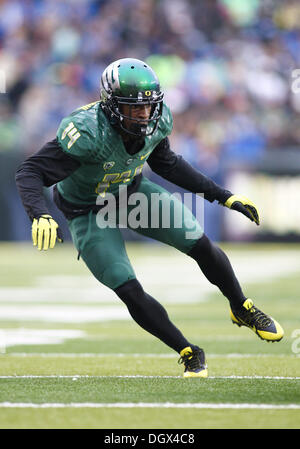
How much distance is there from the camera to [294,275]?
999cm

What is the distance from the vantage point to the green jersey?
162 inches

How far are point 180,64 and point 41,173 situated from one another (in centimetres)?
1068

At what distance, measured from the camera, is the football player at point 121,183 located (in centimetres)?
409

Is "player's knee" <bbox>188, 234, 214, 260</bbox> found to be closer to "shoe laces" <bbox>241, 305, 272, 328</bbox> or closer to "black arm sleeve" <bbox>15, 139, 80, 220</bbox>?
"shoe laces" <bbox>241, 305, 272, 328</bbox>

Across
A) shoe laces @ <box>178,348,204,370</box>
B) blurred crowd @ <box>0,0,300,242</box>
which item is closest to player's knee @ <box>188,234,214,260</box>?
shoe laces @ <box>178,348,204,370</box>

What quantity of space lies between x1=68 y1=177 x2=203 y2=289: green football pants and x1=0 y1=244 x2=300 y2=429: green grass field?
1.81ft

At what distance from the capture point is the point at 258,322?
4520mm

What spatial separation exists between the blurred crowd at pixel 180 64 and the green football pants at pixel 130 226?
340 inches

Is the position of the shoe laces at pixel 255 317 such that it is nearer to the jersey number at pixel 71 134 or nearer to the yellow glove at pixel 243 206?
the yellow glove at pixel 243 206

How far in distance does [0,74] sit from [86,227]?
32.7 ft

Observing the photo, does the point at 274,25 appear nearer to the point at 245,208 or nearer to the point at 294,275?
the point at 294,275

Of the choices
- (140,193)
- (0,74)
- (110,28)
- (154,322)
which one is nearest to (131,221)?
(140,193)

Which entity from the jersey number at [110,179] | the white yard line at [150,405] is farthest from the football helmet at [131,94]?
the white yard line at [150,405]

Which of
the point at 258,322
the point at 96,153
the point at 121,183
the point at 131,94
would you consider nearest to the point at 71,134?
the point at 96,153
